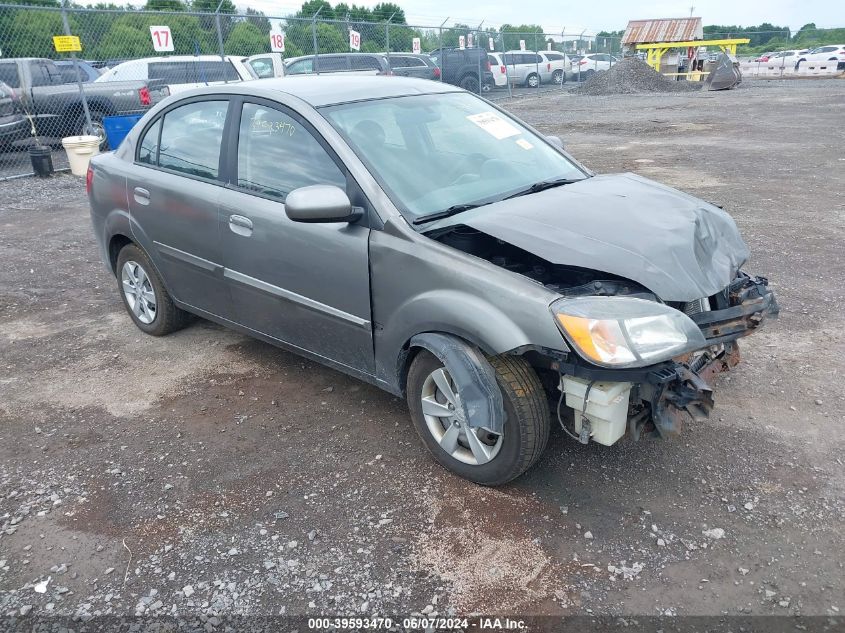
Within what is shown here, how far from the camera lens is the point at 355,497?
10.5ft

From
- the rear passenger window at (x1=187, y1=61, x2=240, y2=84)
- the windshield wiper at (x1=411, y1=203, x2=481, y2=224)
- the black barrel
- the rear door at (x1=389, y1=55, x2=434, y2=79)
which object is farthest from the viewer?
the rear door at (x1=389, y1=55, x2=434, y2=79)

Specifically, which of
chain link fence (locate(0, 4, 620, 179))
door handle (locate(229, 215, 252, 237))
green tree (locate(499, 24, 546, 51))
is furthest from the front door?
green tree (locate(499, 24, 546, 51))

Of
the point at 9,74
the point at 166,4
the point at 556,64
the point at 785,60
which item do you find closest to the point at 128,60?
the point at 9,74

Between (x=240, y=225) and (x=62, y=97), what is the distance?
11335 mm

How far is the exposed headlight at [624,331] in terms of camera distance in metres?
2.67

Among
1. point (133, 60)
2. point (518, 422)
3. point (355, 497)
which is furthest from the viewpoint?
point (133, 60)

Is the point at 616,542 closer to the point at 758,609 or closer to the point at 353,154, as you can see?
the point at 758,609

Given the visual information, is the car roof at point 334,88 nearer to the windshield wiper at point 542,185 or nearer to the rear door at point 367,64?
the windshield wiper at point 542,185

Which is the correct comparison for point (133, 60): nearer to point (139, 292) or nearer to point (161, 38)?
point (161, 38)

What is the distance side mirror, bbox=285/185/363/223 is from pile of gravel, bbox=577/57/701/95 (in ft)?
91.4

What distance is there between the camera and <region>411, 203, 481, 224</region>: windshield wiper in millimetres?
3307

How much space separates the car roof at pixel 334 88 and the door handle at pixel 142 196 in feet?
2.35

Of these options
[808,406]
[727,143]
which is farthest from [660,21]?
[808,406]

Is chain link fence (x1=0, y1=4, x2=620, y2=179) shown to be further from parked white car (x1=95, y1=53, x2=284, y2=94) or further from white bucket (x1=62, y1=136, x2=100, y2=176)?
white bucket (x1=62, y1=136, x2=100, y2=176)
